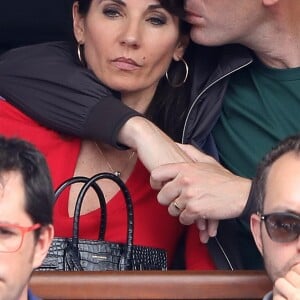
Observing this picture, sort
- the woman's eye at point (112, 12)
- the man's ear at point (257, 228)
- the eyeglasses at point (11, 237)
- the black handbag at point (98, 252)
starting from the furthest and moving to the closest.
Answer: the woman's eye at point (112, 12) → the black handbag at point (98, 252) → the man's ear at point (257, 228) → the eyeglasses at point (11, 237)

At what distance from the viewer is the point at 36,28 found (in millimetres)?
3334

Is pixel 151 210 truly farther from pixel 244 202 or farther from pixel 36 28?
pixel 36 28

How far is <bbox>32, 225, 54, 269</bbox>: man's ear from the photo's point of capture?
1.94 meters

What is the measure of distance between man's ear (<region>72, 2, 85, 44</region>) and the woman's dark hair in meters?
0.02

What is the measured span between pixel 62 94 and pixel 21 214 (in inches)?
35.6

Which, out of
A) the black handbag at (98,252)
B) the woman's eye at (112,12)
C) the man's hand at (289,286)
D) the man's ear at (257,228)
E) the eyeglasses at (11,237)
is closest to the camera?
the eyeglasses at (11,237)

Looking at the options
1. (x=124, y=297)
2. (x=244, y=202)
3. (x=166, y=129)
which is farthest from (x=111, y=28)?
(x=124, y=297)

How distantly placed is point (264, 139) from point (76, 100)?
1.56ft

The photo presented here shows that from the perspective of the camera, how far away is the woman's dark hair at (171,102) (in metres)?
2.89

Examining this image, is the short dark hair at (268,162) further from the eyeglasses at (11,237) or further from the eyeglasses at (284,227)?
the eyeglasses at (11,237)

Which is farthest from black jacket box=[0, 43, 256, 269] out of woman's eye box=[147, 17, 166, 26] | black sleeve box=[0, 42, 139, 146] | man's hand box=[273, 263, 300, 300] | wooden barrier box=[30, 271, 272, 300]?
man's hand box=[273, 263, 300, 300]

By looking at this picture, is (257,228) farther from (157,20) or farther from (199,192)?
(157,20)

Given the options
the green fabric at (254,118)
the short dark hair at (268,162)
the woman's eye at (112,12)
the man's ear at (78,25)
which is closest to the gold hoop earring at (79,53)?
the man's ear at (78,25)

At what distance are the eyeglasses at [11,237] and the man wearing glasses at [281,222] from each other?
0.49 metres
